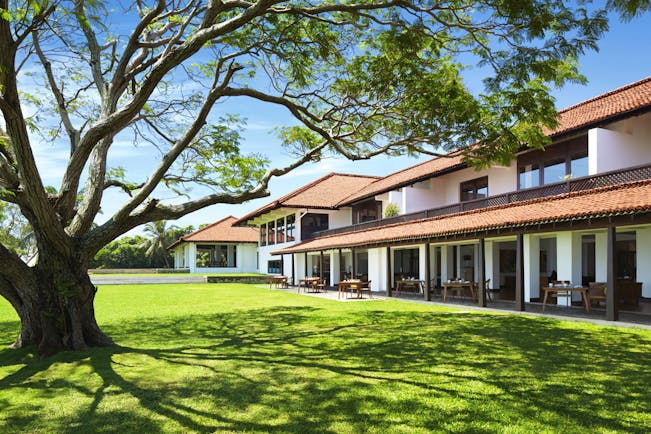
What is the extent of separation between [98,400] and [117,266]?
58992mm

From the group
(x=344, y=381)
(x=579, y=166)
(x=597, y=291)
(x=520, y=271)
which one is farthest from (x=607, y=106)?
(x=344, y=381)

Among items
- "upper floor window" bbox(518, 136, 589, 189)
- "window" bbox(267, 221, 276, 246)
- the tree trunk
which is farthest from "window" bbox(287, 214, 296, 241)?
the tree trunk

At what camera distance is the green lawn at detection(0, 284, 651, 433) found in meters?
4.56

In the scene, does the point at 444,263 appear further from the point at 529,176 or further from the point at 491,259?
the point at 529,176

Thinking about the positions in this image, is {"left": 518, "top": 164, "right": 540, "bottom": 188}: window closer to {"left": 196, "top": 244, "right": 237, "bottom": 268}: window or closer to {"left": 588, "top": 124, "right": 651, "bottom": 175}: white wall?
{"left": 588, "top": 124, "right": 651, "bottom": 175}: white wall

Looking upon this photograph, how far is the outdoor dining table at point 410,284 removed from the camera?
67.0ft

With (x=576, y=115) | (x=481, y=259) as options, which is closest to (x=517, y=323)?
(x=481, y=259)

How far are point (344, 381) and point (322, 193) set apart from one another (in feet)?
91.8

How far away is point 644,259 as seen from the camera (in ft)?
47.3

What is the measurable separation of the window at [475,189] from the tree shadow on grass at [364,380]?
11.2 metres

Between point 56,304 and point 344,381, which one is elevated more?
point 56,304

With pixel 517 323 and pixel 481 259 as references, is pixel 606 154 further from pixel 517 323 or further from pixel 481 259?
pixel 517 323

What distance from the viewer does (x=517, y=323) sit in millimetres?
11109

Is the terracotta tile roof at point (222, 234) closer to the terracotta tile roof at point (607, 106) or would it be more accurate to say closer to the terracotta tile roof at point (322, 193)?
the terracotta tile roof at point (322, 193)
